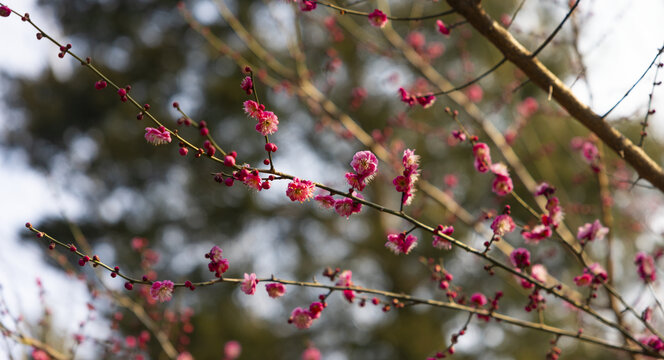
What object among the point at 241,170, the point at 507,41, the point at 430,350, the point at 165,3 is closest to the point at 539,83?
the point at 507,41

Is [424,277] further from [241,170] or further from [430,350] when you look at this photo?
[241,170]

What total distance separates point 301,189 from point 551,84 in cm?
91

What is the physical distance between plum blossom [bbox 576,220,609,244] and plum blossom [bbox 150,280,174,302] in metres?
1.44

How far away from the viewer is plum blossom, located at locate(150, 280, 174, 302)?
4.70 feet

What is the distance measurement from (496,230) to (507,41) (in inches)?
24.6

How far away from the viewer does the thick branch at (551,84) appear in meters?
1.60

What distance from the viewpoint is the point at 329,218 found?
645 centimetres

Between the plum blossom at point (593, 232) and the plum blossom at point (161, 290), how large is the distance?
4.74 feet

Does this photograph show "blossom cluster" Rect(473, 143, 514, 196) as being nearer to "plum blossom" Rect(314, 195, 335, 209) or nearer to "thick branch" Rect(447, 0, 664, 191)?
"thick branch" Rect(447, 0, 664, 191)

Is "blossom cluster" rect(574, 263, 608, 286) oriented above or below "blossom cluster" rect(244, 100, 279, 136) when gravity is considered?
below

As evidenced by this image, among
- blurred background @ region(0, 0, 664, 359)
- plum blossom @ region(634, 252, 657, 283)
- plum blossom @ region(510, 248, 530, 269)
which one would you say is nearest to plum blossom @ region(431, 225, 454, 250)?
plum blossom @ region(510, 248, 530, 269)

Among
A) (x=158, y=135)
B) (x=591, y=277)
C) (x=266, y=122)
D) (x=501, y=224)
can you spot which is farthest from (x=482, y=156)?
(x=158, y=135)

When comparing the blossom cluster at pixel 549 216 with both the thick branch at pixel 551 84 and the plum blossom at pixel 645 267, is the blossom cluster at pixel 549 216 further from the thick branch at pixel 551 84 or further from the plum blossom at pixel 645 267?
the plum blossom at pixel 645 267

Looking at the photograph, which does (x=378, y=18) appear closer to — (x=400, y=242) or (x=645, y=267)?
(x=400, y=242)
